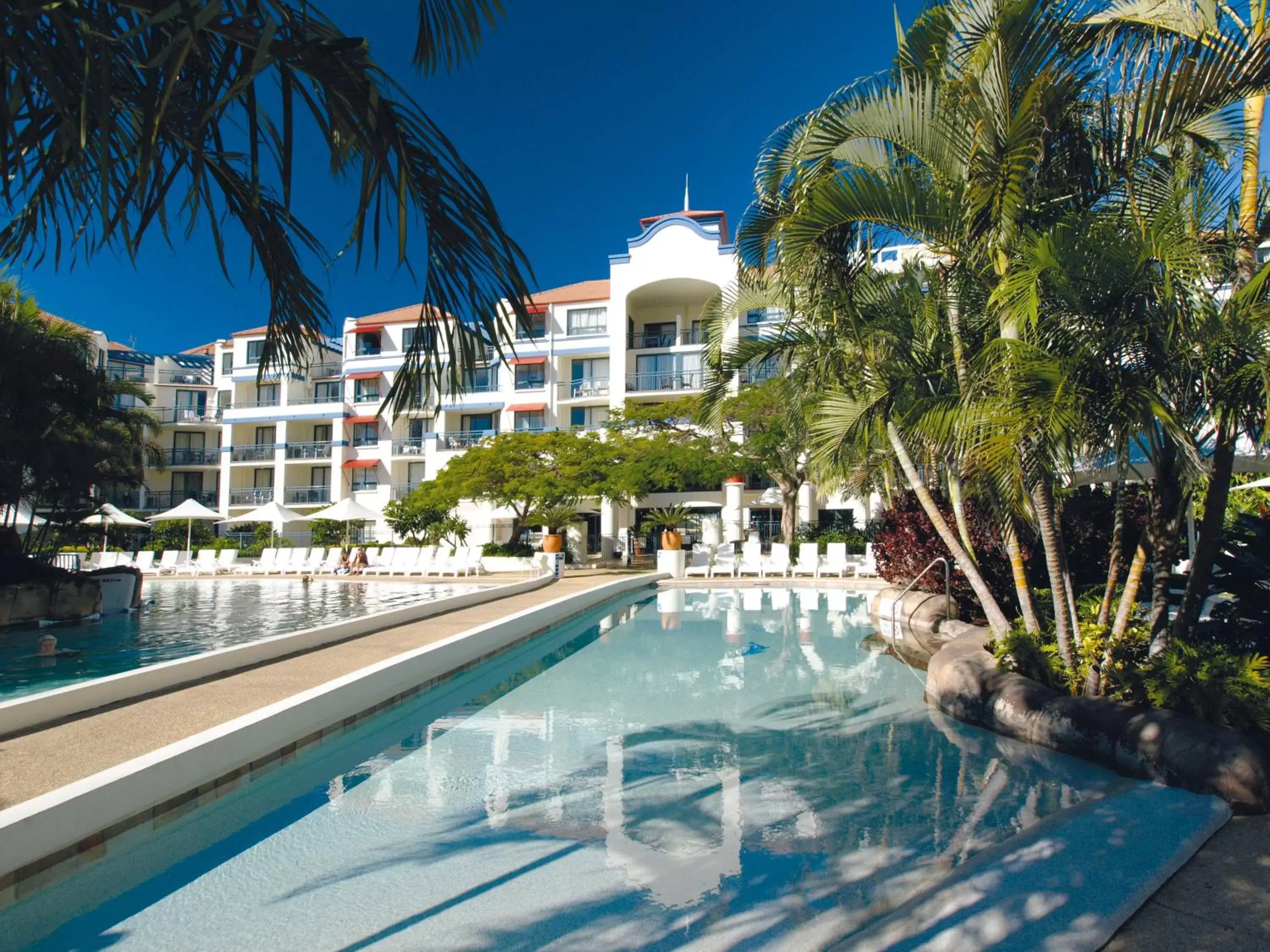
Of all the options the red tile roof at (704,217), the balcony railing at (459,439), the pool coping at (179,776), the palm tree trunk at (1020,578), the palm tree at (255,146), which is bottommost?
the pool coping at (179,776)

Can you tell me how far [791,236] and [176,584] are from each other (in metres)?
24.0

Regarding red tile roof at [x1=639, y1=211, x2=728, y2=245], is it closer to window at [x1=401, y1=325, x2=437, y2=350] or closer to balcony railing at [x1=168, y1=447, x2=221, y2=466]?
balcony railing at [x1=168, y1=447, x2=221, y2=466]

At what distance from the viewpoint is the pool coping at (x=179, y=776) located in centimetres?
382

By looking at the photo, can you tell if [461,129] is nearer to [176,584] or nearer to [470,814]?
[470,814]

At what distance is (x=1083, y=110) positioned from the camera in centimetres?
643

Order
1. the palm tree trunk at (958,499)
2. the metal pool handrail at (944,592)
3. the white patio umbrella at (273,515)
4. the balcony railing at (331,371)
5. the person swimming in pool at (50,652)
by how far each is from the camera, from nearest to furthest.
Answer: the palm tree trunk at (958,499), the person swimming in pool at (50,652), the metal pool handrail at (944,592), the white patio umbrella at (273,515), the balcony railing at (331,371)

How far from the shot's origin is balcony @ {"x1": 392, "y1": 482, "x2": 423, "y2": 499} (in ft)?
136

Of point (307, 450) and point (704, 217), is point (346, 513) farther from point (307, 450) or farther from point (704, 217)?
point (704, 217)

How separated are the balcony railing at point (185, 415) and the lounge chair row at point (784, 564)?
3446cm

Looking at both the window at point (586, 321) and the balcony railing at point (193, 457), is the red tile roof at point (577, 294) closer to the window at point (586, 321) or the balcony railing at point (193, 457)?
the window at point (586, 321)

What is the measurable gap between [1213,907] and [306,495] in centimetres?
4495

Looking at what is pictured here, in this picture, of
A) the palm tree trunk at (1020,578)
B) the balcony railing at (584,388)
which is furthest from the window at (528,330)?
the balcony railing at (584,388)

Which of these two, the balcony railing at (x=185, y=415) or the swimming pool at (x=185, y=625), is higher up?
the balcony railing at (x=185, y=415)

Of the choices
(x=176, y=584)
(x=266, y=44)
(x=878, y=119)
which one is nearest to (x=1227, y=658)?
(x=878, y=119)
